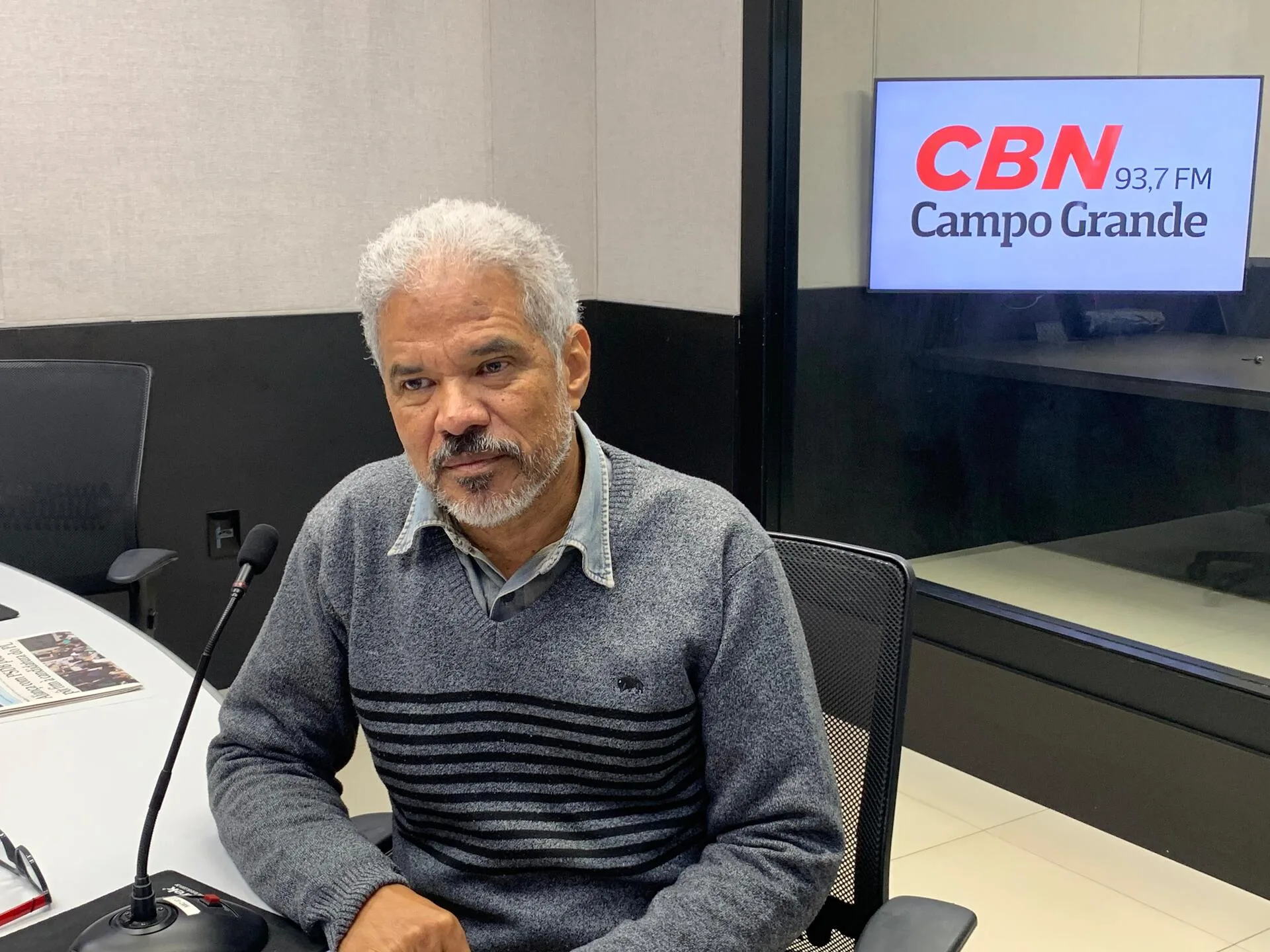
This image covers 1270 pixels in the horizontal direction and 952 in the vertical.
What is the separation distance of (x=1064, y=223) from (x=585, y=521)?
2.21 metres

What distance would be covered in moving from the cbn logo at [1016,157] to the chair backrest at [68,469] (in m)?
2.01

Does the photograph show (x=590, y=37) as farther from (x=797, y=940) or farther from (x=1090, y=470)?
(x=797, y=940)

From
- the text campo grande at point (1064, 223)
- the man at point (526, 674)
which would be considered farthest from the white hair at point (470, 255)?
the text campo grande at point (1064, 223)

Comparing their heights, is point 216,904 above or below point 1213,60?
below

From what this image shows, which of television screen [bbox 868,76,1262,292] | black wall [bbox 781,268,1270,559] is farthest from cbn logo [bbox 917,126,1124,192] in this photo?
black wall [bbox 781,268,1270,559]

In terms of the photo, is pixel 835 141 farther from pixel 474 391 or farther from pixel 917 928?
pixel 917 928

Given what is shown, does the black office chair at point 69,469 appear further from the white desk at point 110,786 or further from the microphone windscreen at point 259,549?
the microphone windscreen at point 259,549

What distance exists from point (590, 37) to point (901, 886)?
263cm

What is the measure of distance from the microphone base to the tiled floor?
5.15ft

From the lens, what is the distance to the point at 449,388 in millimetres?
1288

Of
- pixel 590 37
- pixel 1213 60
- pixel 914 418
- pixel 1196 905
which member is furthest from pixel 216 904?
pixel 590 37

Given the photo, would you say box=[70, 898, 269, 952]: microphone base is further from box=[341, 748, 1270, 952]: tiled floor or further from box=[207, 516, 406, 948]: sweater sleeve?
box=[341, 748, 1270, 952]: tiled floor

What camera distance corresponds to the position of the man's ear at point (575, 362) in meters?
1.37

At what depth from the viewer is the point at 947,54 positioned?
3.33m
